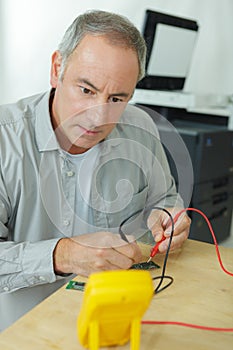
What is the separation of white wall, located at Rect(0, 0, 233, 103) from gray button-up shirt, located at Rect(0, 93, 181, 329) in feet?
7.07

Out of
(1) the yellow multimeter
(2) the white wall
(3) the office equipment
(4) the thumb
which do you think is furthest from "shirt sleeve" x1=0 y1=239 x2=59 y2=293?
(2) the white wall

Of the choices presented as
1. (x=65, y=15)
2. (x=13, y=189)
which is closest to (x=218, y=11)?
(x=65, y=15)

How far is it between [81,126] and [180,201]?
0.34 m

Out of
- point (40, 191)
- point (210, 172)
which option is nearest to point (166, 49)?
point (210, 172)

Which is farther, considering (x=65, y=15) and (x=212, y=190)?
(x=65, y=15)

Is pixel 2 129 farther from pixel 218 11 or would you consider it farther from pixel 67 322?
pixel 218 11

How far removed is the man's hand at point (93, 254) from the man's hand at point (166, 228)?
10 centimetres

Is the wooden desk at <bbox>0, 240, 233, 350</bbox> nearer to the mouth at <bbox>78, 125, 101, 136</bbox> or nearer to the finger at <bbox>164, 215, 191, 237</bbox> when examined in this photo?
the finger at <bbox>164, 215, 191, 237</bbox>

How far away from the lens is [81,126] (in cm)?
111

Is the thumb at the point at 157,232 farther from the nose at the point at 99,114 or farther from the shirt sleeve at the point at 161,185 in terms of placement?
the nose at the point at 99,114

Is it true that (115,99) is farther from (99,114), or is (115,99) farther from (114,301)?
(114,301)

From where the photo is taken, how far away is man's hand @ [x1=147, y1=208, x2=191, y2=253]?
1042 mm

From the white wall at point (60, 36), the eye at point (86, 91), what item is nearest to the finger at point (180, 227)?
the eye at point (86, 91)

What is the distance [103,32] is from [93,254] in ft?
1.64
